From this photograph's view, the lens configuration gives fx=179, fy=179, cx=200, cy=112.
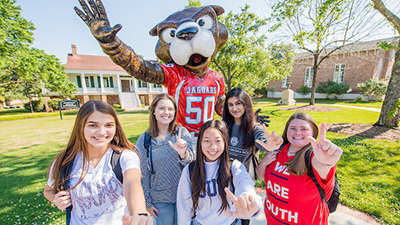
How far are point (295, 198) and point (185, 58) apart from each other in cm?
174

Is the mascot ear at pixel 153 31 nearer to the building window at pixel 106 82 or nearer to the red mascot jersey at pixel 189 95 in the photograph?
the red mascot jersey at pixel 189 95

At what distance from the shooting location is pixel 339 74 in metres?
22.2

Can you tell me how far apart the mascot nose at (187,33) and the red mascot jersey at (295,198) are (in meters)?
1.54

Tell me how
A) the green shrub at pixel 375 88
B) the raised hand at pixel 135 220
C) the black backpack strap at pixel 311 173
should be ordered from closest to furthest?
1. the raised hand at pixel 135 220
2. the black backpack strap at pixel 311 173
3. the green shrub at pixel 375 88

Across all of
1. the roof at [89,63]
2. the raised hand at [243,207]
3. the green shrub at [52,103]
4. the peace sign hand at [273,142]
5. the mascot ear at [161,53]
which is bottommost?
the green shrub at [52,103]

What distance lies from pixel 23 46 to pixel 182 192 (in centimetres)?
1603

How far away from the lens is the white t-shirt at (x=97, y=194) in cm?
129

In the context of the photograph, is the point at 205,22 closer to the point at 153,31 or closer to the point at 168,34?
the point at 168,34

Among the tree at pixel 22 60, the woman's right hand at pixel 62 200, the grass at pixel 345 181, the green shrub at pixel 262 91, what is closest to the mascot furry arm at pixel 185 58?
the woman's right hand at pixel 62 200

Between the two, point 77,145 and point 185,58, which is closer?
point 77,145

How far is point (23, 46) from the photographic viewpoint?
1165 cm

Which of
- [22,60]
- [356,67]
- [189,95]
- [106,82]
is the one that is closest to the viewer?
[189,95]

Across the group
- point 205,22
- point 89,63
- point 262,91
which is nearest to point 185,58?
point 205,22

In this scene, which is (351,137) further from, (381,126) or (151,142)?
(151,142)
